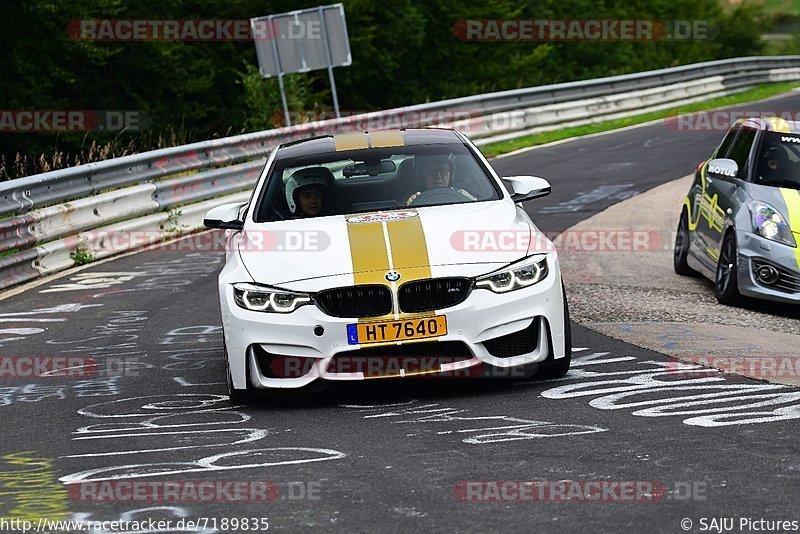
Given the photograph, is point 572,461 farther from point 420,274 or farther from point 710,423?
point 420,274

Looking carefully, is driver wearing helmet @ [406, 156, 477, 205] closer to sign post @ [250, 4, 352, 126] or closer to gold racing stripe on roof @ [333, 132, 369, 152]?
gold racing stripe on roof @ [333, 132, 369, 152]

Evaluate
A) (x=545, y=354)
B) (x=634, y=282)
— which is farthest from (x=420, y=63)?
(x=545, y=354)

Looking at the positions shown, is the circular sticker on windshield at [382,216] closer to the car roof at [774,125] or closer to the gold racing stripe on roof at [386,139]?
the gold racing stripe on roof at [386,139]

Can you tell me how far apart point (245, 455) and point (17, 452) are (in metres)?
1.24

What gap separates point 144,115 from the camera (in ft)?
133

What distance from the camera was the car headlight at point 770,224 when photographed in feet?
34.5

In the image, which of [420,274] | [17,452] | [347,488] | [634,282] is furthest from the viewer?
[634,282]

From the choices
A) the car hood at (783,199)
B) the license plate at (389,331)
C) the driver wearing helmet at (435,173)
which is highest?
the driver wearing helmet at (435,173)

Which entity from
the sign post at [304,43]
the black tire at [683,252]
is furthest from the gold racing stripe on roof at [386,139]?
Answer: the sign post at [304,43]

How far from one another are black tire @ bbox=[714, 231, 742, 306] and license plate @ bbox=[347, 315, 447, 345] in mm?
4414

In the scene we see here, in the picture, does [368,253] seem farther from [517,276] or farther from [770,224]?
[770,224]

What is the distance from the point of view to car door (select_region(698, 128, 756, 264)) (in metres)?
11.4

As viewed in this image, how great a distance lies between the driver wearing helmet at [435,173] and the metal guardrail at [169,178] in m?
5.69

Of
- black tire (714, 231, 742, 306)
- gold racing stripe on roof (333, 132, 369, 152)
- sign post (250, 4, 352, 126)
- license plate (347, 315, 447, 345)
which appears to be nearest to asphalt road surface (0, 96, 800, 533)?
license plate (347, 315, 447, 345)
